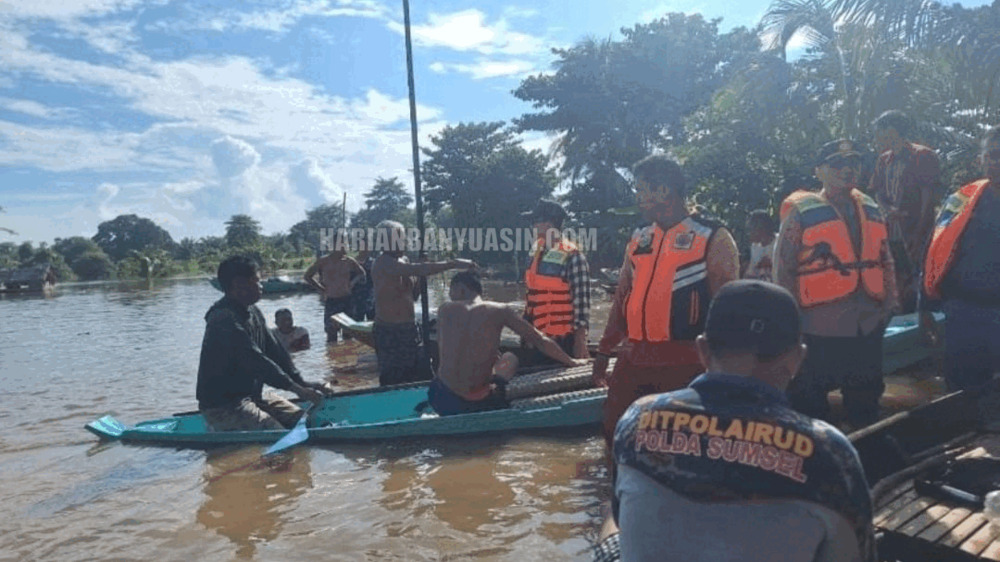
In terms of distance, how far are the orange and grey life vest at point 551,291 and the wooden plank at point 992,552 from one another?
4.18 meters

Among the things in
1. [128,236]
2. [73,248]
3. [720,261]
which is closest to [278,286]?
[720,261]

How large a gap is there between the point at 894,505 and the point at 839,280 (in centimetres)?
140

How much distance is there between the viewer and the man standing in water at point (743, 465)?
60.6 inches

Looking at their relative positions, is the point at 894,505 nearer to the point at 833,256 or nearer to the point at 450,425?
the point at 833,256

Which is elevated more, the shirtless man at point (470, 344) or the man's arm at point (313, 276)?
the man's arm at point (313, 276)

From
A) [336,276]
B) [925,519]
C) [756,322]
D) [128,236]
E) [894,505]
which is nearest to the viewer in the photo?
[756,322]

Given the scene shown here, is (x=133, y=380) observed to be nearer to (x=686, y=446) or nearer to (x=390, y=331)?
(x=390, y=331)

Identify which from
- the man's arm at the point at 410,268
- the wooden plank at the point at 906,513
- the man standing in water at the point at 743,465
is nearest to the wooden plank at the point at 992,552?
the wooden plank at the point at 906,513

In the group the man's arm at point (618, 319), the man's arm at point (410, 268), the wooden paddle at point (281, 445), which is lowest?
the wooden paddle at point (281, 445)

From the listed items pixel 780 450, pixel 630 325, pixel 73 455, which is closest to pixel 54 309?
pixel 73 455

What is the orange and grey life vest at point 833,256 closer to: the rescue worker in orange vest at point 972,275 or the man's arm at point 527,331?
the rescue worker in orange vest at point 972,275

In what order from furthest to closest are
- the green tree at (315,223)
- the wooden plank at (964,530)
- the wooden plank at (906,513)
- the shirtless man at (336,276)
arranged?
the green tree at (315,223), the shirtless man at (336,276), the wooden plank at (906,513), the wooden plank at (964,530)

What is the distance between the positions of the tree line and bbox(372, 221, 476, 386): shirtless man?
349 centimetres

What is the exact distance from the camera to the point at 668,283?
3658mm
